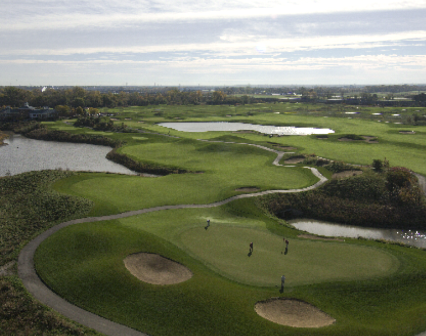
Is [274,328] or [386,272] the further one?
[386,272]

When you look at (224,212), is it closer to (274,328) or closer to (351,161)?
(274,328)

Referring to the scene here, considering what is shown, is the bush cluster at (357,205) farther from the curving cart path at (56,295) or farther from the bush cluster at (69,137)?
the bush cluster at (69,137)

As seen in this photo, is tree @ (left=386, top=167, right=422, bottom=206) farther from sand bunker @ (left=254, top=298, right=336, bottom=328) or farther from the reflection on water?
sand bunker @ (left=254, top=298, right=336, bottom=328)

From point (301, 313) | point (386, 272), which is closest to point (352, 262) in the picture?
point (386, 272)

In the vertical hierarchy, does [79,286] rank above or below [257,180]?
below

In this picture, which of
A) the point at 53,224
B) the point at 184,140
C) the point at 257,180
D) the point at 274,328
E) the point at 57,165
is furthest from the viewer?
the point at 184,140

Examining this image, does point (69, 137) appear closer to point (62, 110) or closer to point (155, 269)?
point (62, 110)

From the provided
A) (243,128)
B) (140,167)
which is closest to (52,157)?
(140,167)
